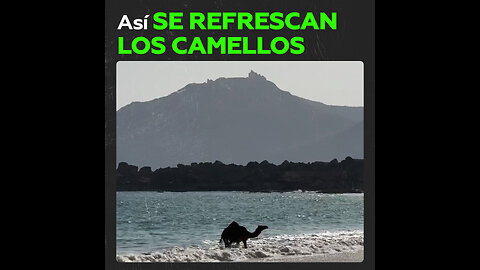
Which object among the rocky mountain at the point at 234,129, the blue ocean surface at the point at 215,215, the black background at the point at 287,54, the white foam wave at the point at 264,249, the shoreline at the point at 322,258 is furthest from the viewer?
the rocky mountain at the point at 234,129

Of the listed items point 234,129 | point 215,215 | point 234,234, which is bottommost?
point 234,234

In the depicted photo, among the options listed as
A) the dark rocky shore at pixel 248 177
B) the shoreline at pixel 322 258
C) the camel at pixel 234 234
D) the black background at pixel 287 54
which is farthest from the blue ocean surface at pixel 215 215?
the black background at pixel 287 54

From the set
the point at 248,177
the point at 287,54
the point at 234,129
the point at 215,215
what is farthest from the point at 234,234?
the point at 234,129

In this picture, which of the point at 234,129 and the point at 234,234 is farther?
the point at 234,129

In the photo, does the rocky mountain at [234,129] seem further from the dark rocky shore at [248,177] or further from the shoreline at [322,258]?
the shoreline at [322,258]

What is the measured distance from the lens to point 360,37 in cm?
1108

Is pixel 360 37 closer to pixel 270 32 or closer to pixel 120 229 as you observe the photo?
pixel 270 32

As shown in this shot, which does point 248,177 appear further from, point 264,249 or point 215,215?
point 264,249

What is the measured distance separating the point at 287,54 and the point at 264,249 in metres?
3.97

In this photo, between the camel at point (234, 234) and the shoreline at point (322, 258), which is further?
the camel at point (234, 234)

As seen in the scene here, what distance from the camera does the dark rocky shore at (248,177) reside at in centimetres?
1642

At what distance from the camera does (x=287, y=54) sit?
1109cm

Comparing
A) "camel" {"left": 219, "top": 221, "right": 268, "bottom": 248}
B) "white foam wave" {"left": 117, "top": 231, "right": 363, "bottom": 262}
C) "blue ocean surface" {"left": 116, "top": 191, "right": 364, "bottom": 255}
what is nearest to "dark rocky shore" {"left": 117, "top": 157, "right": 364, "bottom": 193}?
"blue ocean surface" {"left": 116, "top": 191, "right": 364, "bottom": 255}

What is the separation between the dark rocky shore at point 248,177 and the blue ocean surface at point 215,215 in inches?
8.6
